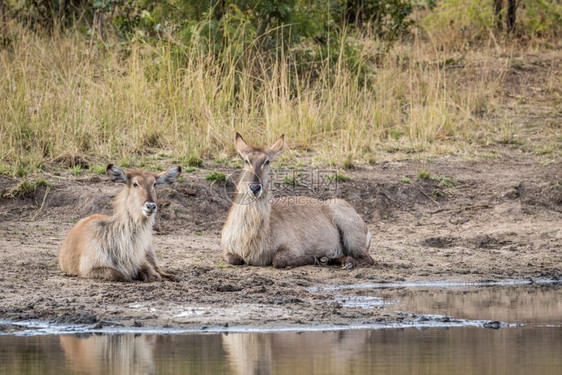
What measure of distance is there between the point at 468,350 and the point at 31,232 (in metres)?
5.45

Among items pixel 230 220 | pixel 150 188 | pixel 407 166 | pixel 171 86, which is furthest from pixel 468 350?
pixel 171 86

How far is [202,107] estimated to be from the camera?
13297mm

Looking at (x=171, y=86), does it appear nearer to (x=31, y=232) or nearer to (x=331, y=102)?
(x=331, y=102)

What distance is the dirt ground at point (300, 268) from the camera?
7.35 meters

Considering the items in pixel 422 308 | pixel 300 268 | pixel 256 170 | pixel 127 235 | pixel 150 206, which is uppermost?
pixel 256 170

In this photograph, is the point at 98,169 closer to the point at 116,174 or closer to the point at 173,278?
the point at 116,174

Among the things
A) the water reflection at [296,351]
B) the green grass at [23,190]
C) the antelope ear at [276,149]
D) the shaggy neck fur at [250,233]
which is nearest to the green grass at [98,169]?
the green grass at [23,190]

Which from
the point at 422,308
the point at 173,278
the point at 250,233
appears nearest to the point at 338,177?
the point at 250,233

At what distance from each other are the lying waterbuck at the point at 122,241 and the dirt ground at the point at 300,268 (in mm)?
152

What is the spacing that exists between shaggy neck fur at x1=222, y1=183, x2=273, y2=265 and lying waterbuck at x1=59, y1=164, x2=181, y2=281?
43.2 inches

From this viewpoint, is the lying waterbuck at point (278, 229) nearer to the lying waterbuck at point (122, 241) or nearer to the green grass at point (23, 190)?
the lying waterbuck at point (122, 241)

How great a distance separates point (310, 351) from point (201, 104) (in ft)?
24.7

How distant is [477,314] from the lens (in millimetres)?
7543

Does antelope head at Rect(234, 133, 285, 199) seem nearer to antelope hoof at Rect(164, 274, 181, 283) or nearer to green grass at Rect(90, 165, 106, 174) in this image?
antelope hoof at Rect(164, 274, 181, 283)
